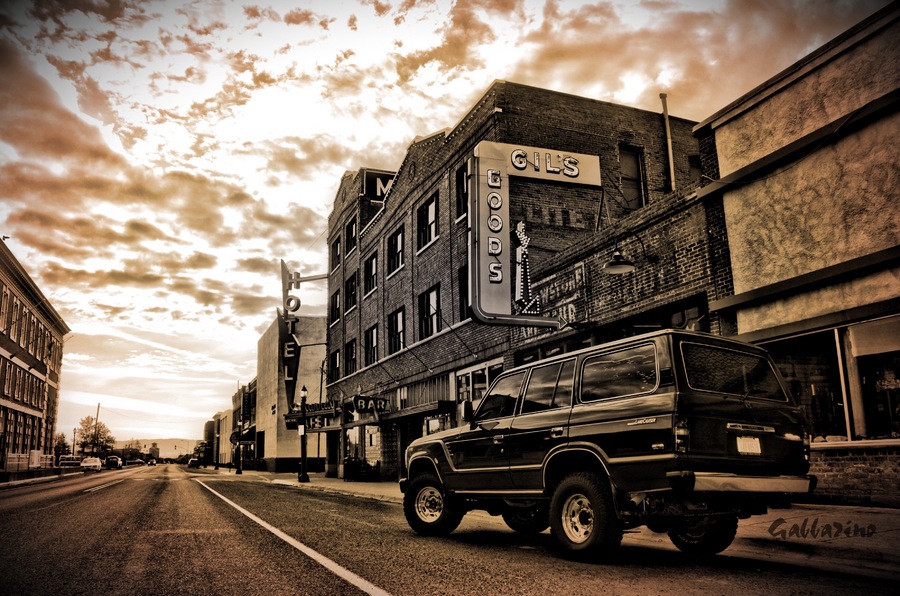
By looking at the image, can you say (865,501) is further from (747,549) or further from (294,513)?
(294,513)

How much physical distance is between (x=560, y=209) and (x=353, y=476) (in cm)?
1526

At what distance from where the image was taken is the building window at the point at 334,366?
3822 centimetres

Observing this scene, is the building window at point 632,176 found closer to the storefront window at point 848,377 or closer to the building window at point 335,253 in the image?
the storefront window at point 848,377

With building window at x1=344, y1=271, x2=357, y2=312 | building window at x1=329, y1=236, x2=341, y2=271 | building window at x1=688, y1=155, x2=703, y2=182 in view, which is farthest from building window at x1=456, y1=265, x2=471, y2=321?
building window at x1=329, y1=236, x2=341, y2=271

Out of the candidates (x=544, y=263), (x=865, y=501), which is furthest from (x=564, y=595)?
(x=544, y=263)

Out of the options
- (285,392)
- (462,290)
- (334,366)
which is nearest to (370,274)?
(334,366)

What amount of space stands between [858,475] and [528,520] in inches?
184

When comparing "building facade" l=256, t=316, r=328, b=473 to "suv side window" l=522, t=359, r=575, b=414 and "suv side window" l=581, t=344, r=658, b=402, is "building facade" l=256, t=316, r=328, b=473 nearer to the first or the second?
"suv side window" l=522, t=359, r=575, b=414

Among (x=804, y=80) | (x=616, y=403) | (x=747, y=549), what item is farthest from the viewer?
(x=804, y=80)

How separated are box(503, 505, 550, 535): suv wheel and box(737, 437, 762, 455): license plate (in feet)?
10.1

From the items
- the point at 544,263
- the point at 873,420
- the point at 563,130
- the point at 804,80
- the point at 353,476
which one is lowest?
the point at 353,476

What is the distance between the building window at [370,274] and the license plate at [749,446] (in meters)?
26.2

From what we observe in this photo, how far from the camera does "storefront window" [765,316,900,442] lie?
9156 mm

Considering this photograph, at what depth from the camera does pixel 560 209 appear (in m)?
20.1
